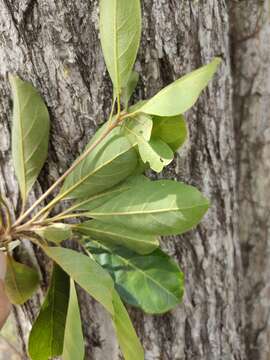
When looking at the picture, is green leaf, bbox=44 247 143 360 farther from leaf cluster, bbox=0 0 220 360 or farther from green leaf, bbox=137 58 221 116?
green leaf, bbox=137 58 221 116

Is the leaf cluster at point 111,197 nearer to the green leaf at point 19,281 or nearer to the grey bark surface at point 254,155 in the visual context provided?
the green leaf at point 19,281

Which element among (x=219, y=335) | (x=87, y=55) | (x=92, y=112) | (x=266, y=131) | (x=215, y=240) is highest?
(x=87, y=55)

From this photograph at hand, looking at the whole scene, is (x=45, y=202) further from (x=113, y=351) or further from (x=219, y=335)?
(x=219, y=335)

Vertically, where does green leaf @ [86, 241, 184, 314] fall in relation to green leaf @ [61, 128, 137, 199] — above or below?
below

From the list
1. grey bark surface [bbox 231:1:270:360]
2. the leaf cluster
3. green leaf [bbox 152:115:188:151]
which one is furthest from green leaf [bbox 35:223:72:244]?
grey bark surface [bbox 231:1:270:360]

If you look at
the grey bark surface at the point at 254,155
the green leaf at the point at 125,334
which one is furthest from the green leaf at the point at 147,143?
the grey bark surface at the point at 254,155

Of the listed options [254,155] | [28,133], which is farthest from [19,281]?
[254,155]

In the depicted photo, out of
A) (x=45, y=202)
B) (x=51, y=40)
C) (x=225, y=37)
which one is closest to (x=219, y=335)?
(x=45, y=202)
